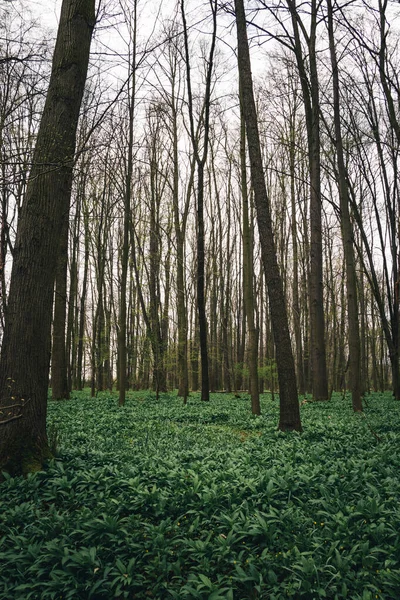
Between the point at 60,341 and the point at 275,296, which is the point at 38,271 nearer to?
the point at 275,296

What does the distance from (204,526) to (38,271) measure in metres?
3.33

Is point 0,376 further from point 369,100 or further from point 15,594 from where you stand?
point 369,100

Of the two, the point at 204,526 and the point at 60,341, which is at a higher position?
the point at 60,341

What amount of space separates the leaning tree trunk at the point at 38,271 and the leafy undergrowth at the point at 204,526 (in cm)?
54

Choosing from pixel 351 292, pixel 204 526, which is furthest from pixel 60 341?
pixel 204 526

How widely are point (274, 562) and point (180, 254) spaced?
14.3m

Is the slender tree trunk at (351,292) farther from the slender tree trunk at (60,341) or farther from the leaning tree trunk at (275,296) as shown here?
the slender tree trunk at (60,341)

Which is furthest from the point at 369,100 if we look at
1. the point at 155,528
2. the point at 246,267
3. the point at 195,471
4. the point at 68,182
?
the point at 155,528

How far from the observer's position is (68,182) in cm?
529

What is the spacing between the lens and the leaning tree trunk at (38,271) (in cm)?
448

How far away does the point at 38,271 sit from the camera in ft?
15.5

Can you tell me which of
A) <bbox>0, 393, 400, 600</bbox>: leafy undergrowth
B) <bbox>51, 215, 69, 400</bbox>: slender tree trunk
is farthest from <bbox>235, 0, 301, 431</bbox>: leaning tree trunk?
<bbox>51, 215, 69, 400</bbox>: slender tree trunk

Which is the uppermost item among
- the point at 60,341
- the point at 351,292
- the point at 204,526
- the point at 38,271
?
the point at 351,292

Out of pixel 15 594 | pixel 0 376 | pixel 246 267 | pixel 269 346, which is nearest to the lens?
pixel 15 594
